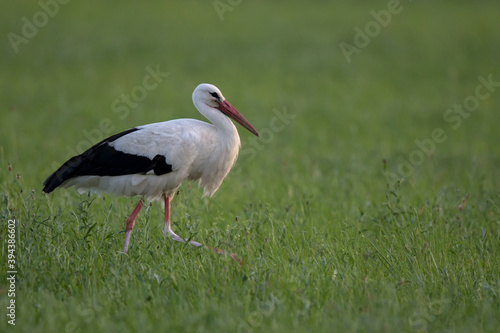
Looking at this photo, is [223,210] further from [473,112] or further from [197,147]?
[473,112]

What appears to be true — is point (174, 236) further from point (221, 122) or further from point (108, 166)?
point (221, 122)

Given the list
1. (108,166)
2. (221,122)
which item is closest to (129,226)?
(108,166)

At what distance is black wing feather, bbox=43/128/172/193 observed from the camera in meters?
4.81

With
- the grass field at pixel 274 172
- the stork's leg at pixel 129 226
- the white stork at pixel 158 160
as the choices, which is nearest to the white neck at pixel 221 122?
the white stork at pixel 158 160

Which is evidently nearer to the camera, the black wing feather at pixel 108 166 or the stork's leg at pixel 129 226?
the stork's leg at pixel 129 226

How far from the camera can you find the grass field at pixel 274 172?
11.5ft

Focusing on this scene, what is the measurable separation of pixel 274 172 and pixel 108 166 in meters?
A: 3.34

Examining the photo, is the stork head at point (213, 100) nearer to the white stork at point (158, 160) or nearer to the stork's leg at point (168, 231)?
the white stork at point (158, 160)

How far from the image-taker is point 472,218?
5430 mm

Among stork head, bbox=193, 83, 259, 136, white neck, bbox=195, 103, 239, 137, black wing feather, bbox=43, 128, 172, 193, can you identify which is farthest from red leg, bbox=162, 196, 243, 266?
stork head, bbox=193, 83, 259, 136

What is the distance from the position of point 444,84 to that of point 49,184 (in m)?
11.3

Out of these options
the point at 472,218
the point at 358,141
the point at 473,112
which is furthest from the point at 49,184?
the point at 473,112

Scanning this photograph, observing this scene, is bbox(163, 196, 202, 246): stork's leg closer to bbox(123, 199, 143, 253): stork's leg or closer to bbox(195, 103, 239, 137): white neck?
bbox(123, 199, 143, 253): stork's leg

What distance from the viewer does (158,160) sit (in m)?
4.79
